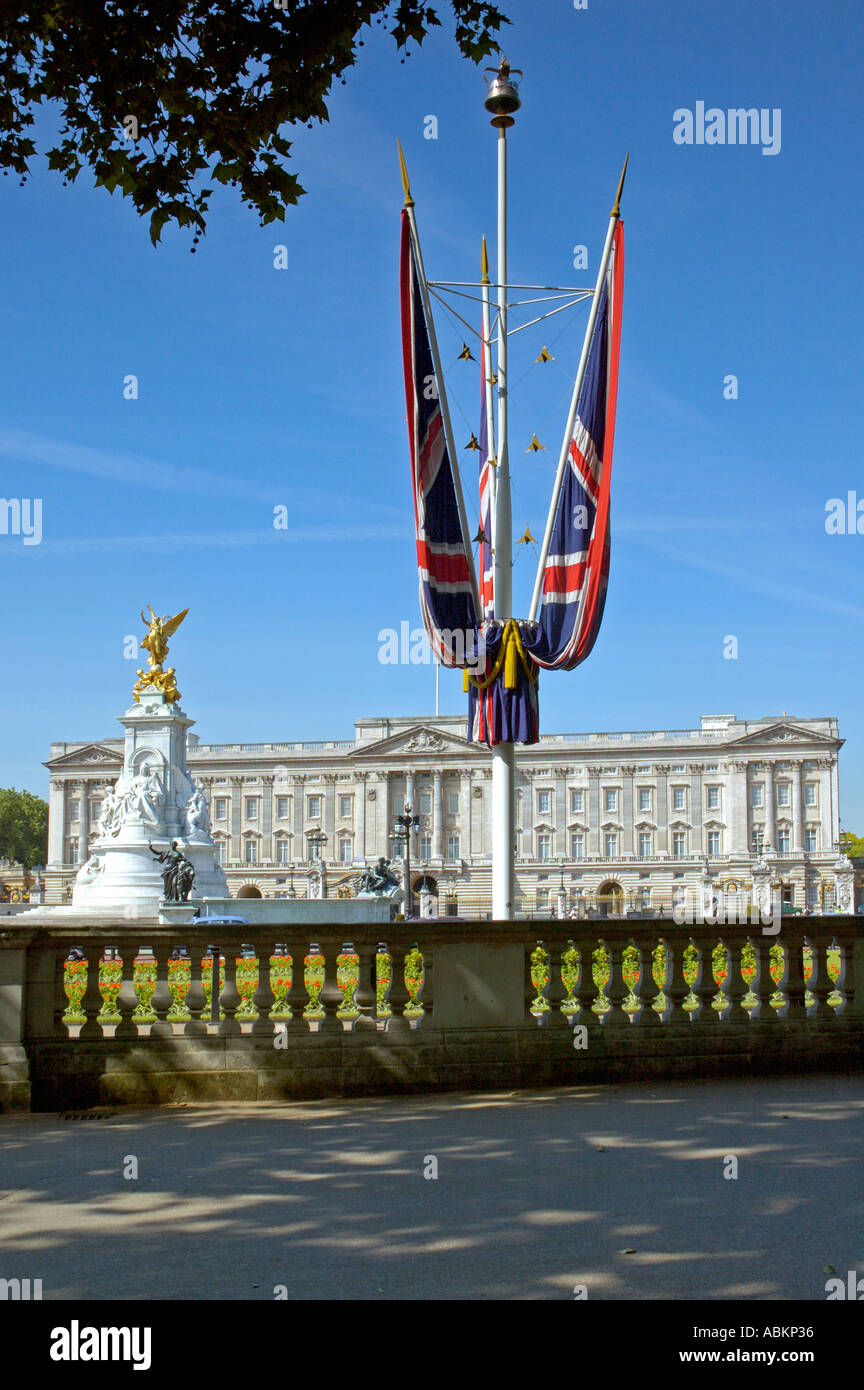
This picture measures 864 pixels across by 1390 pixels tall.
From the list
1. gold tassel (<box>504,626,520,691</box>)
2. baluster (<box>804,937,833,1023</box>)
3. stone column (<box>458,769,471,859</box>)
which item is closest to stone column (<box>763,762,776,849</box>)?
stone column (<box>458,769,471,859</box>)

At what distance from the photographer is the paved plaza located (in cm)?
499

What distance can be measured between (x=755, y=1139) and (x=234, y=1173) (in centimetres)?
303

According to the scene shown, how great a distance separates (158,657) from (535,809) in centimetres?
8977

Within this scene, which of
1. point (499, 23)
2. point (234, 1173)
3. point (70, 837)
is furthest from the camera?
point (70, 837)

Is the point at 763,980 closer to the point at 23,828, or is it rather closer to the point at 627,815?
the point at 627,815

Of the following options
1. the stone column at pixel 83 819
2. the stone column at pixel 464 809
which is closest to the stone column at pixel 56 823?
the stone column at pixel 83 819

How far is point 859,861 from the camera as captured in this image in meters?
125

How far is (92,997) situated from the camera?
8.99 m

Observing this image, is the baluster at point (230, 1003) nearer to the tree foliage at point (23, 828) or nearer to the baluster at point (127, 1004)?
the baluster at point (127, 1004)

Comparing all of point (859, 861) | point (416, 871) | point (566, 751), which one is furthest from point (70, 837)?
point (859, 861)

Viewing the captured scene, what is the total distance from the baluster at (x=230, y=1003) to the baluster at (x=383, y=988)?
40.0 inches

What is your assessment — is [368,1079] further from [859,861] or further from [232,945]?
[859,861]

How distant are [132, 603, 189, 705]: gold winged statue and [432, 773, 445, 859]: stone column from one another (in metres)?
88.1

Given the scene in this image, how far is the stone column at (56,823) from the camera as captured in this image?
440ft
